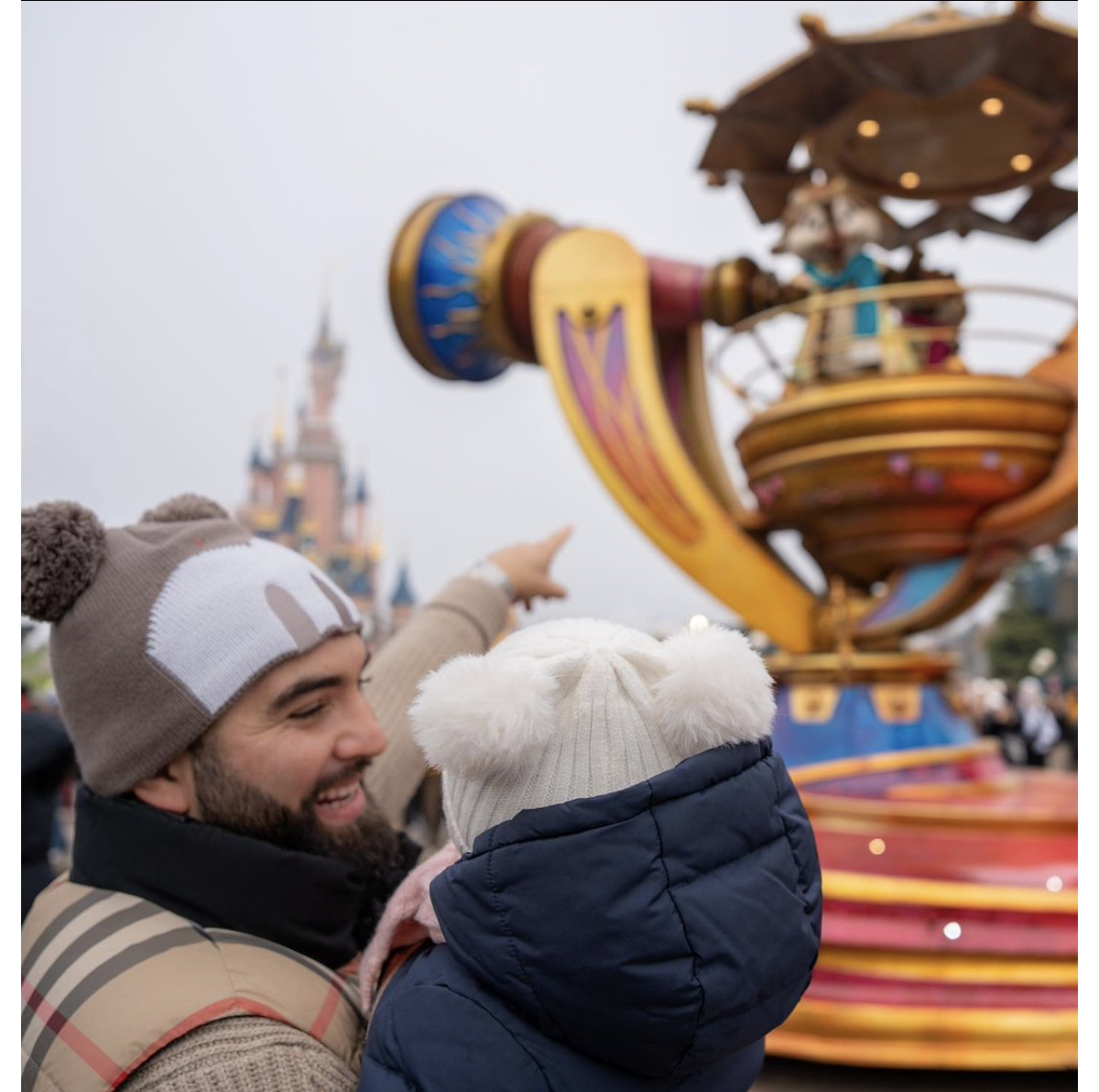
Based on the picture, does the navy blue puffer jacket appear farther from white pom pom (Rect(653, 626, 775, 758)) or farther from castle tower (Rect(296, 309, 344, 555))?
castle tower (Rect(296, 309, 344, 555))

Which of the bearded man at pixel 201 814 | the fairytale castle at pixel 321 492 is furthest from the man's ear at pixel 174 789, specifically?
the fairytale castle at pixel 321 492

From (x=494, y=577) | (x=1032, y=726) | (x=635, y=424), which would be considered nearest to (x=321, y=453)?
(x=1032, y=726)

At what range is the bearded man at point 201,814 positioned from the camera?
1.00 metres

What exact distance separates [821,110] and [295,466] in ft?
69.1

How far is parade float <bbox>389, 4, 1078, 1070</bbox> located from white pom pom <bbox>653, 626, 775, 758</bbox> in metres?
2.13

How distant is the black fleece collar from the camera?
1.14 metres

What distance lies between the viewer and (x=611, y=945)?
0.81 m

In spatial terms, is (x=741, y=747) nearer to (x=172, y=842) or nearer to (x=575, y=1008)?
(x=575, y=1008)

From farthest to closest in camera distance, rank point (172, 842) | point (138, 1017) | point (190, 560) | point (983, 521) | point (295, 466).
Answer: point (295, 466) < point (983, 521) < point (190, 560) < point (172, 842) < point (138, 1017)

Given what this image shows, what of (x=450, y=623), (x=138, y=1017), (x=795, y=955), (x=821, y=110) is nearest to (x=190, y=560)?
(x=138, y=1017)

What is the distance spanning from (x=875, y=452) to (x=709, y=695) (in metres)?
3.25

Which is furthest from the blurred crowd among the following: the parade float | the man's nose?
the man's nose

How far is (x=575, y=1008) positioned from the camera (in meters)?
0.82

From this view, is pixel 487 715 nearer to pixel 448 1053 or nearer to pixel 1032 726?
pixel 448 1053
